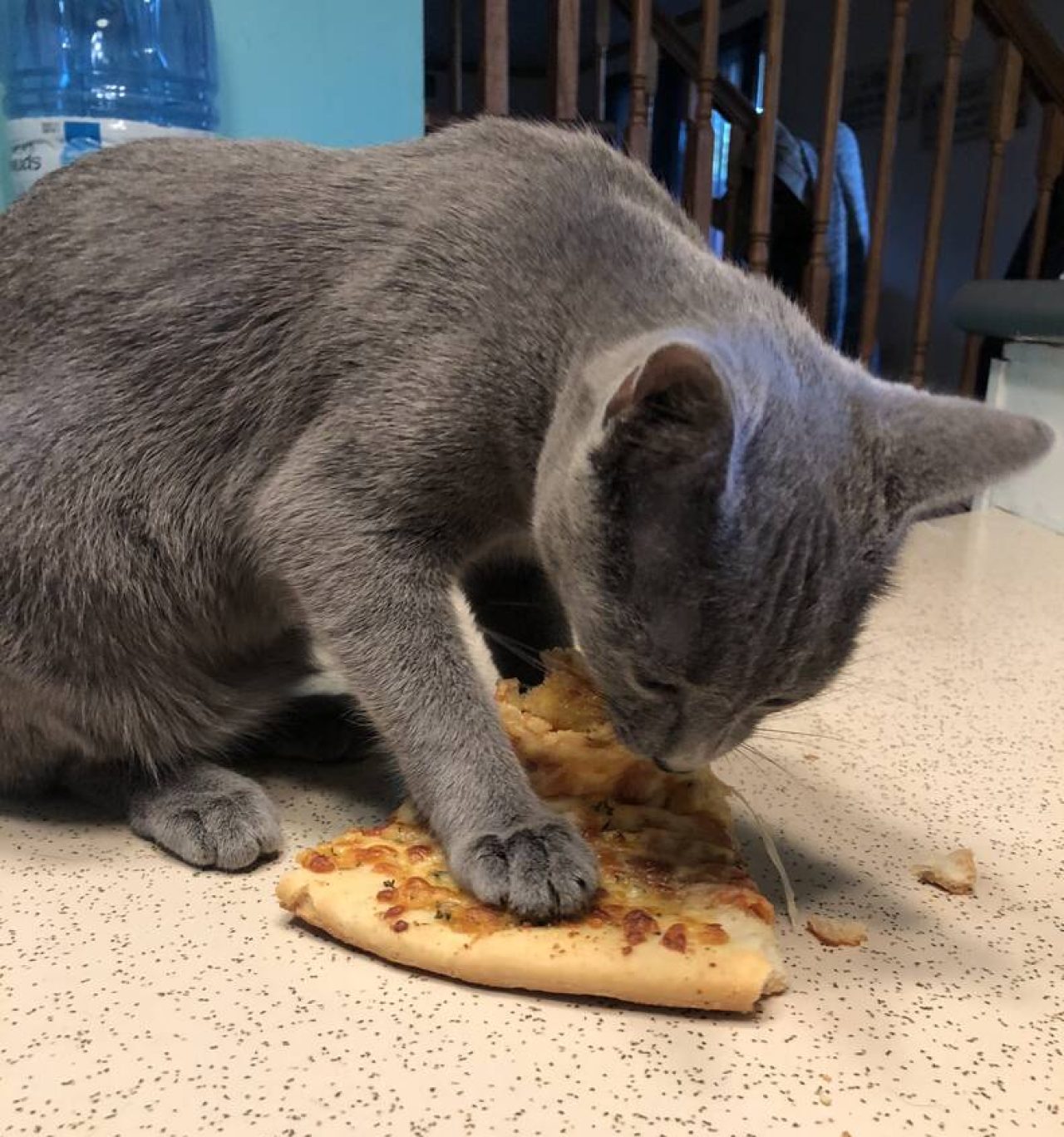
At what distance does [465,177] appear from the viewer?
1.11 m

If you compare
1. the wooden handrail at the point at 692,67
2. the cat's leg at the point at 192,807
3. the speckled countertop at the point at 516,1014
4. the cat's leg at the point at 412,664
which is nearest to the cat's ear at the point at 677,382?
the cat's leg at the point at 412,664

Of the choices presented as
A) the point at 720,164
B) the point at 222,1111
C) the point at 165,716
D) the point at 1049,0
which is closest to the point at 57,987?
the point at 222,1111

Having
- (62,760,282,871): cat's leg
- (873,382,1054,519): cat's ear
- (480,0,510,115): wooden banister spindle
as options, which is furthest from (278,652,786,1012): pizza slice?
(480,0,510,115): wooden banister spindle

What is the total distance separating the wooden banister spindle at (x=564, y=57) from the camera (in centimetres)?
226

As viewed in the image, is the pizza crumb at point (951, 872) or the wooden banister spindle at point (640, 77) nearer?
the pizza crumb at point (951, 872)

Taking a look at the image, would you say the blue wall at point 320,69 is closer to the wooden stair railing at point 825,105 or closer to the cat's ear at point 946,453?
the wooden stair railing at point 825,105

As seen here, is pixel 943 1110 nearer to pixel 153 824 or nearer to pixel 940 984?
pixel 940 984

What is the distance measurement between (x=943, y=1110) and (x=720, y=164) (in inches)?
147

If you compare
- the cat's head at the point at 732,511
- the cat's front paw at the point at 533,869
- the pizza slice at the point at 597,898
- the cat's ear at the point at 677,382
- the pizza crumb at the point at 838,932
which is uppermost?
the cat's ear at the point at 677,382

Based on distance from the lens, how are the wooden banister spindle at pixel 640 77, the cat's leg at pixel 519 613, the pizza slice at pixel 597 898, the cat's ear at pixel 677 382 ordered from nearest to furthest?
the cat's ear at pixel 677 382 → the pizza slice at pixel 597 898 → the cat's leg at pixel 519 613 → the wooden banister spindle at pixel 640 77

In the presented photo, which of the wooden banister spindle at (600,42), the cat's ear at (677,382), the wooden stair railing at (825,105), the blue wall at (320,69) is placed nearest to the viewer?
the cat's ear at (677,382)

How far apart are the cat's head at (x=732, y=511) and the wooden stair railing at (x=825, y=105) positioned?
1508 millimetres

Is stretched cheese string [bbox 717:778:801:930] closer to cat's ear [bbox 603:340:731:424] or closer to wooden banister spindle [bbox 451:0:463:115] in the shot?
cat's ear [bbox 603:340:731:424]

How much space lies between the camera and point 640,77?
8.03ft
